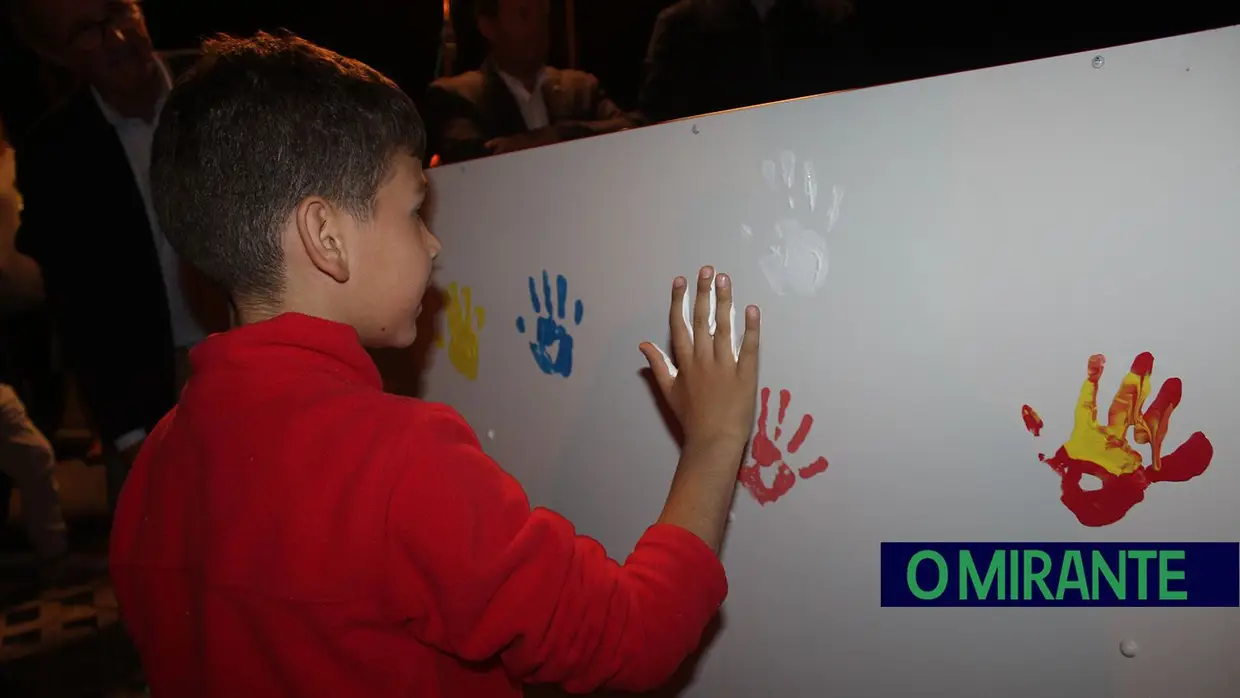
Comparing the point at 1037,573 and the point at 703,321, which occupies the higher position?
the point at 703,321

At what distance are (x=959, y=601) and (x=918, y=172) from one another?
1.23 ft

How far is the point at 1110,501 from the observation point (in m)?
0.60

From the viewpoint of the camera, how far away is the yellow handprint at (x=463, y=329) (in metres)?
0.95

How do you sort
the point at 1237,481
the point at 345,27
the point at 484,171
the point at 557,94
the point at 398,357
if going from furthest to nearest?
the point at 345,27 → the point at 557,94 → the point at 398,357 → the point at 484,171 → the point at 1237,481

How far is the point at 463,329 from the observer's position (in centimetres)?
96

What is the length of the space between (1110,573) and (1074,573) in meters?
0.03

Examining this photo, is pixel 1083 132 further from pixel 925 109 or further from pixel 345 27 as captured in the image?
pixel 345 27

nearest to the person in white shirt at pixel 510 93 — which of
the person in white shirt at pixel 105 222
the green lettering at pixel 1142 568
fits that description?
the person in white shirt at pixel 105 222

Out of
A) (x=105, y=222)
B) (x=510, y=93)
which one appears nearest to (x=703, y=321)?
(x=510, y=93)

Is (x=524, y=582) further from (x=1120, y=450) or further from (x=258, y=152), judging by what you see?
(x=1120, y=450)

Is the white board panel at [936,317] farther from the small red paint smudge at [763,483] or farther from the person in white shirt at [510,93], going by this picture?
the person in white shirt at [510,93]

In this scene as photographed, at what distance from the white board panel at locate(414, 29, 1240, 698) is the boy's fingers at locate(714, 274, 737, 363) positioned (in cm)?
10

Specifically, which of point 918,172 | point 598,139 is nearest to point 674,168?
point 598,139

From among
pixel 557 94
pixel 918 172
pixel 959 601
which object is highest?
pixel 557 94
